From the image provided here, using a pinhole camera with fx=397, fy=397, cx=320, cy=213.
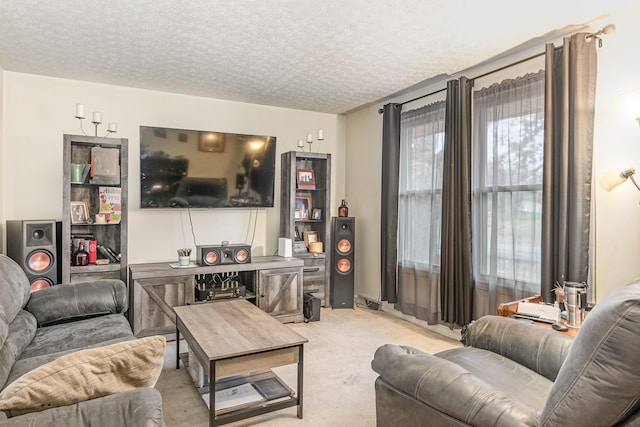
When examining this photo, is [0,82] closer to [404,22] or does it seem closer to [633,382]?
[404,22]

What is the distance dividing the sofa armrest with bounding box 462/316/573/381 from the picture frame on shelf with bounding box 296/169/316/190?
2954 millimetres

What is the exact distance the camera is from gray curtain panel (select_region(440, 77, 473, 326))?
3.56 meters

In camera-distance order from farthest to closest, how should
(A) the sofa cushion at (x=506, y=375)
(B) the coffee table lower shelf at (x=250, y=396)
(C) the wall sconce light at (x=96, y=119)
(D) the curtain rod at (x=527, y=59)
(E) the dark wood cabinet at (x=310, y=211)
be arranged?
(E) the dark wood cabinet at (x=310, y=211)
(C) the wall sconce light at (x=96, y=119)
(D) the curtain rod at (x=527, y=59)
(B) the coffee table lower shelf at (x=250, y=396)
(A) the sofa cushion at (x=506, y=375)

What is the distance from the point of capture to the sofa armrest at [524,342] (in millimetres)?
1901

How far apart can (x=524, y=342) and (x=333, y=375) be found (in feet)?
4.88

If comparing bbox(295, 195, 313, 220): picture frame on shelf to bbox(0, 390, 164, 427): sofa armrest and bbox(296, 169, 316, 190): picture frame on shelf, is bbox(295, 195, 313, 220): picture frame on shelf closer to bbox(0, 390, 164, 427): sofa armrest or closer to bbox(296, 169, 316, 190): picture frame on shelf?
bbox(296, 169, 316, 190): picture frame on shelf

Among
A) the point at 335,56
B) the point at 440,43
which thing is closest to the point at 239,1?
the point at 335,56

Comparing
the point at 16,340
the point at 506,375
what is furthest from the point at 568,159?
the point at 16,340

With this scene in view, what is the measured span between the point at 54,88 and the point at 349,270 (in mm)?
3704

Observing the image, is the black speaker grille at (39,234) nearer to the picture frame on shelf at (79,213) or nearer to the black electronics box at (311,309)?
the picture frame on shelf at (79,213)

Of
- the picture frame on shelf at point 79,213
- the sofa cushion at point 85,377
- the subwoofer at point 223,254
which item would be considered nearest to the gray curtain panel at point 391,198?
the subwoofer at point 223,254

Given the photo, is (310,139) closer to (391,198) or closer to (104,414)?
(391,198)

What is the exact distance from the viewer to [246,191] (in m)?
4.58

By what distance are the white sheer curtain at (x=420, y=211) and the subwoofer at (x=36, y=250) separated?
11.1 ft
